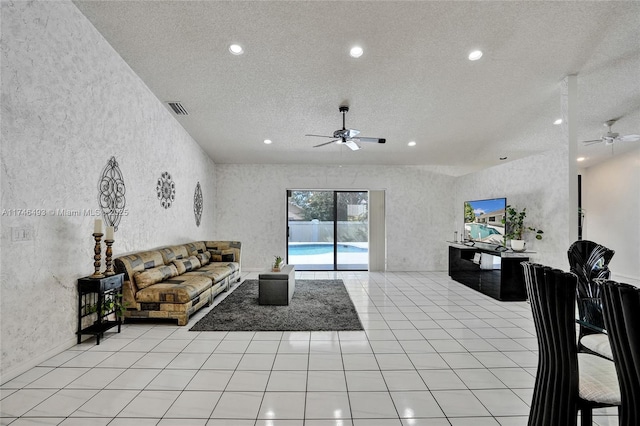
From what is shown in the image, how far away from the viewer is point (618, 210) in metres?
6.41

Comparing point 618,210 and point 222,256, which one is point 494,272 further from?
point 222,256

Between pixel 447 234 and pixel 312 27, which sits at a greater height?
pixel 312 27

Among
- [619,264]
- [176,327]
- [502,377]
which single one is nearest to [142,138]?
[176,327]

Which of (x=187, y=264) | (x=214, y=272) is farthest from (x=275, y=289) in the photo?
(x=187, y=264)

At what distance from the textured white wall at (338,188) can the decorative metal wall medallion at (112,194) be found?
3764mm

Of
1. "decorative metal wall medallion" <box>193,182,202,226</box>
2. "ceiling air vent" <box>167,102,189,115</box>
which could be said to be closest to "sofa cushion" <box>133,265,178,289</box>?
"decorative metal wall medallion" <box>193,182,202,226</box>

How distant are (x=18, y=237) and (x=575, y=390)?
12.6ft

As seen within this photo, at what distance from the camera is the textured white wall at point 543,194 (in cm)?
393

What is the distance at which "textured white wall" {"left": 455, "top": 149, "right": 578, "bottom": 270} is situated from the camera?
3926mm

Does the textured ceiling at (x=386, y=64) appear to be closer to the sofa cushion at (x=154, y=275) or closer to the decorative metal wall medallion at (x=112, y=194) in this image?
the decorative metal wall medallion at (x=112, y=194)

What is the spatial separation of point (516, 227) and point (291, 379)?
186 inches

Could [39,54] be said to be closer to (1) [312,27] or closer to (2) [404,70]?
(1) [312,27]

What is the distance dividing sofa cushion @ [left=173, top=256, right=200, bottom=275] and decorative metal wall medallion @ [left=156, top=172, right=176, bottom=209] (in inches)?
37.7

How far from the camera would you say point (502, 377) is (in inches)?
94.6
